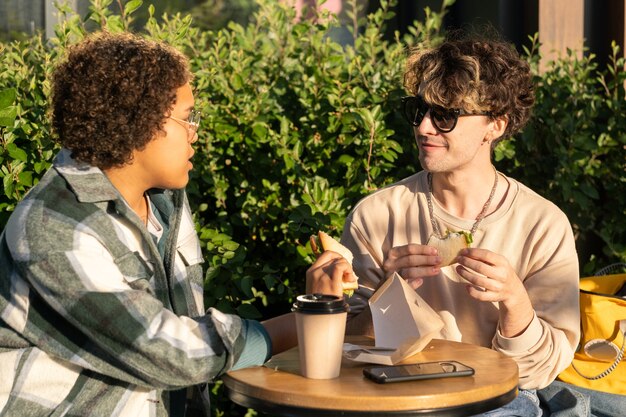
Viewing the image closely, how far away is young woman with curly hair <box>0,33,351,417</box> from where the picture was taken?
2.33m

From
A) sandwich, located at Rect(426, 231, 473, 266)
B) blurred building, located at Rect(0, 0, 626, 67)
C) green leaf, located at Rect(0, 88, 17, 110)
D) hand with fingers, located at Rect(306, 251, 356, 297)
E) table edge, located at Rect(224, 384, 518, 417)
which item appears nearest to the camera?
table edge, located at Rect(224, 384, 518, 417)

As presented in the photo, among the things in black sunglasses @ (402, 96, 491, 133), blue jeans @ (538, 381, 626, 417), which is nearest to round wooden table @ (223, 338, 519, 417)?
blue jeans @ (538, 381, 626, 417)

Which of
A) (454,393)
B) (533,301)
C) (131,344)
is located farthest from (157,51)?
(533,301)

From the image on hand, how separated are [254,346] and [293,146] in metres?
1.80

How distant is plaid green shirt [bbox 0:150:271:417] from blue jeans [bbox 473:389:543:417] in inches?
29.4

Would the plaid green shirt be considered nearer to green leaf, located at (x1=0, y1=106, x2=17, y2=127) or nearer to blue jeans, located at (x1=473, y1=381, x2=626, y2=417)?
blue jeans, located at (x1=473, y1=381, x2=626, y2=417)

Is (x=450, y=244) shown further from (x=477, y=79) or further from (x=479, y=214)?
(x=477, y=79)

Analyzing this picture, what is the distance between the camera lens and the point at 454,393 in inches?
91.9

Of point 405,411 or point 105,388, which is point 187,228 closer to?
point 105,388

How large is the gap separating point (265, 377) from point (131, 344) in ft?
1.19

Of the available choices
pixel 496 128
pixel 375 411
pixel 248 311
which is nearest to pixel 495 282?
pixel 375 411

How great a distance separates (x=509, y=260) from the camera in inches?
123

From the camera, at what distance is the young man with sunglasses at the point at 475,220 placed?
296 cm

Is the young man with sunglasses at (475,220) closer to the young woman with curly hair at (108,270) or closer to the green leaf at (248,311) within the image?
the young woman with curly hair at (108,270)
